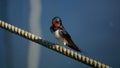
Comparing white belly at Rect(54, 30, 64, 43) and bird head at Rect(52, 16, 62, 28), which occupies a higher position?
bird head at Rect(52, 16, 62, 28)

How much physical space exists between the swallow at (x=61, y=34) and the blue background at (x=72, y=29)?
38 mm

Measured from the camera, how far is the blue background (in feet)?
3.59

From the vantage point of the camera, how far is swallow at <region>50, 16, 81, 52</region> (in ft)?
3.53

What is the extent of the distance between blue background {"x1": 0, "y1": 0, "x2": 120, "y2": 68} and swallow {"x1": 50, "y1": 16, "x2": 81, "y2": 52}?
38 millimetres

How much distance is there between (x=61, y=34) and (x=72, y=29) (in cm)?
8

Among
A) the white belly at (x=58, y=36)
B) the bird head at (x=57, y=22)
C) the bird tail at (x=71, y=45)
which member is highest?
the bird head at (x=57, y=22)

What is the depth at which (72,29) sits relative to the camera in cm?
114

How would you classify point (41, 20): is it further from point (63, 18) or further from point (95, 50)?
point (95, 50)

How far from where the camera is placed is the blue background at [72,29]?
1096mm

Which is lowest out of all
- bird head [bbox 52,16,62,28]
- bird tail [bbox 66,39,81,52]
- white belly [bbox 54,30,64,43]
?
bird tail [bbox 66,39,81,52]

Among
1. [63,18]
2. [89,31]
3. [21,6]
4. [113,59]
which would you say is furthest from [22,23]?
[113,59]

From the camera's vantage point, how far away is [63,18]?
45.1 inches

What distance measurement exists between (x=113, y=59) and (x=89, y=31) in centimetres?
15

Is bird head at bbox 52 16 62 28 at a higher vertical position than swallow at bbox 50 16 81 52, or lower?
higher
